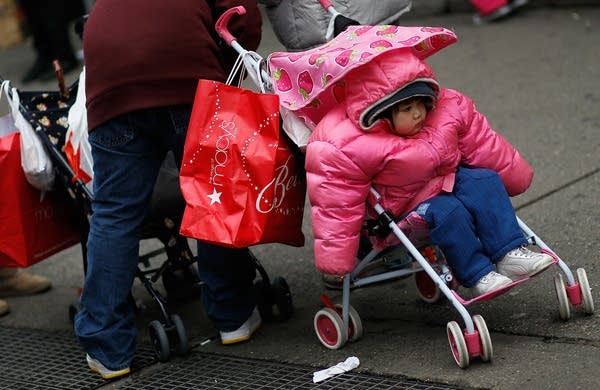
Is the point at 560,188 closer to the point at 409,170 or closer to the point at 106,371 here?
the point at 409,170

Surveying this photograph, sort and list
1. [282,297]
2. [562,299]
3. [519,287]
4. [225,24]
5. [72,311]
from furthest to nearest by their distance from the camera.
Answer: [72,311], [282,297], [519,287], [225,24], [562,299]

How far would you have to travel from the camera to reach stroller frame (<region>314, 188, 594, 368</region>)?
13.2ft

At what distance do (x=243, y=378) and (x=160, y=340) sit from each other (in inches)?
17.0

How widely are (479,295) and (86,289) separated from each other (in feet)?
5.22

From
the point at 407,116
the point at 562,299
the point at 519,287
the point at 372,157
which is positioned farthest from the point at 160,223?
the point at 562,299

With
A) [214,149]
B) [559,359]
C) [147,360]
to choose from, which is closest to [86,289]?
[147,360]

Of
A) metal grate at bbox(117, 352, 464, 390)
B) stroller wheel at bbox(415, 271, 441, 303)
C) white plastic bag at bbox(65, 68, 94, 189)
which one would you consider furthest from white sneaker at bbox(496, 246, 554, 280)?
white plastic bag at bbox(65, 68, 94, 189)

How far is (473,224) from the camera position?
416cm

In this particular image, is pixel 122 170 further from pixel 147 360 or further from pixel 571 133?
pixel 571 133

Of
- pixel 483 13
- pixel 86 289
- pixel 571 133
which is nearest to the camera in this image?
pixel 86 289

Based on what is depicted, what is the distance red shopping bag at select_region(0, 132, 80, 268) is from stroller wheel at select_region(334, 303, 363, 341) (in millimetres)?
1429

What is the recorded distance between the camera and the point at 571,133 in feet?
21.7

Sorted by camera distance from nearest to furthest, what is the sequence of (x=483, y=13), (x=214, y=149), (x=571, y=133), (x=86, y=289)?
(x=214, y=149), (x=86, y=289), (x=571, y=133), (x=483, y=13)

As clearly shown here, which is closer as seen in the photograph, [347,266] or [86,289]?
[347,266]
